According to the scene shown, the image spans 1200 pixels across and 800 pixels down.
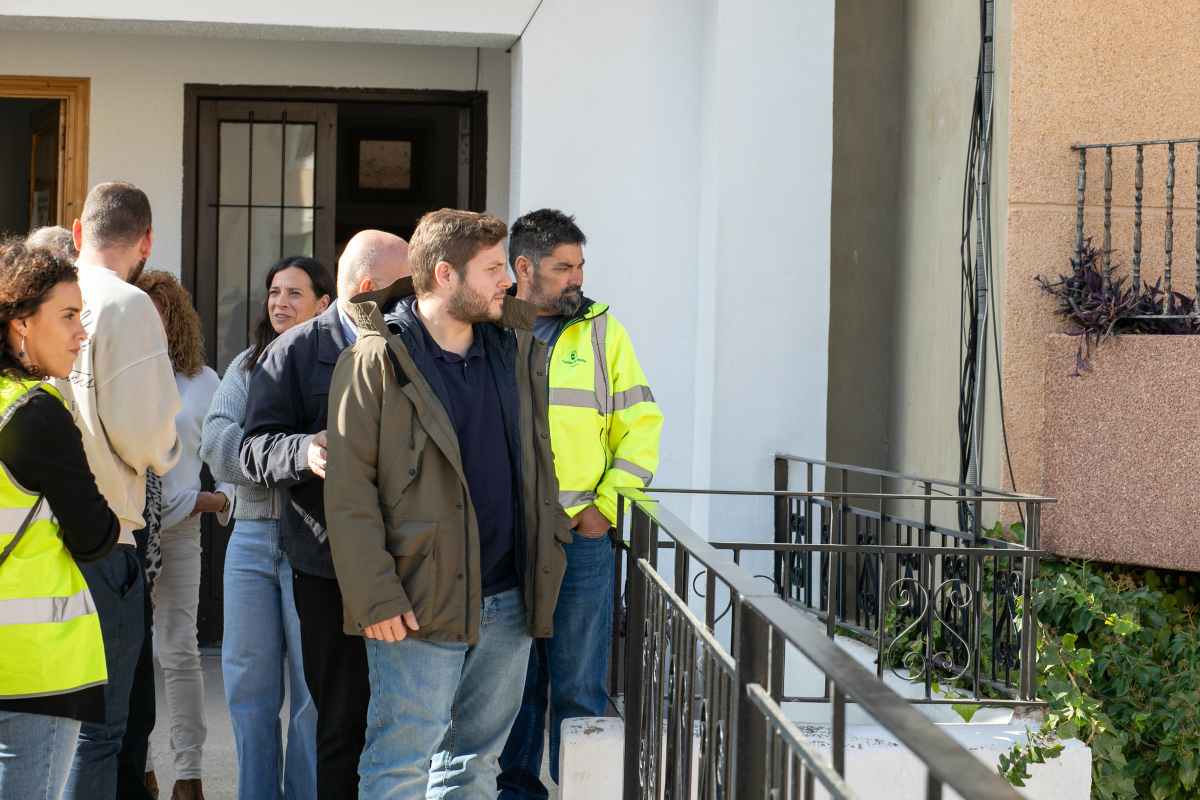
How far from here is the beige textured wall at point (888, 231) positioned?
23.0 feet

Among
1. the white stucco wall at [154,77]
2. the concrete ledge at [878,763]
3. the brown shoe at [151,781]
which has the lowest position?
the brown shoe at [151,781]

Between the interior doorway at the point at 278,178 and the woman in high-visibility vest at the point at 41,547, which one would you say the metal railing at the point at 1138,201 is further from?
the woman in high-visibility vest at the point at 41,547

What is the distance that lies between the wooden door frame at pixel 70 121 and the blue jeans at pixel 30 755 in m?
5.19

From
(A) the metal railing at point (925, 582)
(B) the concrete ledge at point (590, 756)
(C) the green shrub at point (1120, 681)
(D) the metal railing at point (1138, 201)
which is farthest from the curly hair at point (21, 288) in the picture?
(D) the metal railing at point (1138, 201)

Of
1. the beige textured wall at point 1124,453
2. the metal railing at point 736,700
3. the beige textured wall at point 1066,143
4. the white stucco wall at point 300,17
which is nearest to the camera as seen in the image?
the metal railing at point 736,700

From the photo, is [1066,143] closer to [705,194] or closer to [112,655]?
[705,194]

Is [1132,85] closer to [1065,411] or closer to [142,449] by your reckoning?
[1065,411]

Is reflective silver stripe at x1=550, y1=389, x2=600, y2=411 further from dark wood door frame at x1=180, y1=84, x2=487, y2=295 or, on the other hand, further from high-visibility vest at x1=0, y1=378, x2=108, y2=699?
dark wood door frame at x1=180, y1=84, x2=487, y2=295

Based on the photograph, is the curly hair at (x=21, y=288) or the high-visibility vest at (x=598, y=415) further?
the high-visibility vest at (x=598, y=415)

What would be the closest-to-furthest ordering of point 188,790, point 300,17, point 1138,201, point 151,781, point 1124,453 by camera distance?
1. point 188,790
2. point 151,781
3. point 1124,453
4. point 1138,201
5. point 300,17

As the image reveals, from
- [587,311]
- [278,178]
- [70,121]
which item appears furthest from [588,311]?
[70,121]

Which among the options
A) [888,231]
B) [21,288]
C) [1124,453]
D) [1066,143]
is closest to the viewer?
[21,288]

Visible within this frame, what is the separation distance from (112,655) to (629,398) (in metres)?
1.76

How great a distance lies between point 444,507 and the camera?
11.1 feet
